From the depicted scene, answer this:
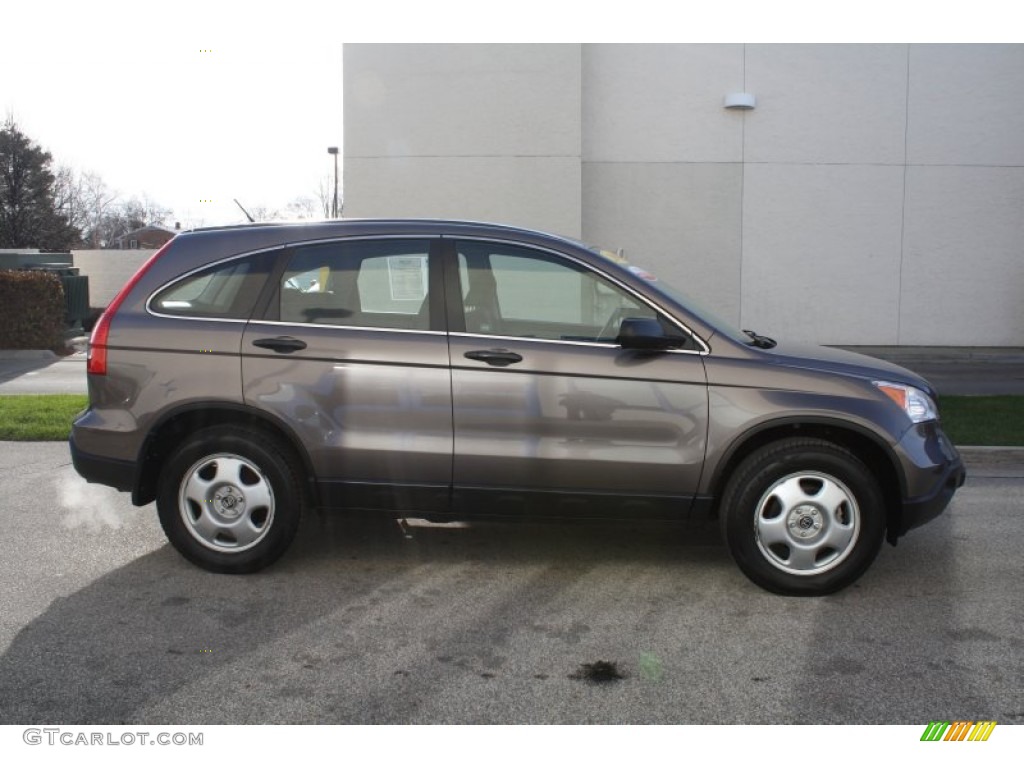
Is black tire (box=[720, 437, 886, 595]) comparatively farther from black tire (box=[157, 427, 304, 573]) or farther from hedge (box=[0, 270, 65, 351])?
hedge (box=[0, 270, 65, 351])

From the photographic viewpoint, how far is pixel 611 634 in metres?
4.24

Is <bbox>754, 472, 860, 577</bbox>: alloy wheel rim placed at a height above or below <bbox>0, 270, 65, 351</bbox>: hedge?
below

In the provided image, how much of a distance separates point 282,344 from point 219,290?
19.8 inches

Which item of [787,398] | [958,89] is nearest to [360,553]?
[787,398]

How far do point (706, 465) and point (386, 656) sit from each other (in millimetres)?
1812

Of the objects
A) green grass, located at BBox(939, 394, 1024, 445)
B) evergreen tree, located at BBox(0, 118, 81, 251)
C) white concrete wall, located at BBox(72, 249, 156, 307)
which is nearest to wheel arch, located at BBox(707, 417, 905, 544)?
green grass, located at BBox(939, 394, 1024, 445)

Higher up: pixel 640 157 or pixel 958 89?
pixel 958 89

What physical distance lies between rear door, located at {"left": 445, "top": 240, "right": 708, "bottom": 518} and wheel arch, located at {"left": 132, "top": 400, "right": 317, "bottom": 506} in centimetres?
83

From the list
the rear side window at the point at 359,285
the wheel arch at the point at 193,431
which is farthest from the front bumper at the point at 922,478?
the wheel arch at the point at 193,431

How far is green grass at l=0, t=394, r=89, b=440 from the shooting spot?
29.1ft

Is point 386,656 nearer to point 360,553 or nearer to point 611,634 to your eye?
point 611,634

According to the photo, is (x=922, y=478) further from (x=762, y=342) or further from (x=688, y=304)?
(x=688, y=304)

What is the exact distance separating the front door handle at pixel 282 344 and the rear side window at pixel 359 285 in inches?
4.9
